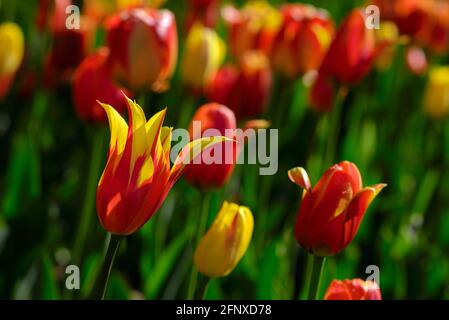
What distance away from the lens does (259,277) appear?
1286 mm

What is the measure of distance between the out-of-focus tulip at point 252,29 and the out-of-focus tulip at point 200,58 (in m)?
0.15

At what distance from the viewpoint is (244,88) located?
1543mm

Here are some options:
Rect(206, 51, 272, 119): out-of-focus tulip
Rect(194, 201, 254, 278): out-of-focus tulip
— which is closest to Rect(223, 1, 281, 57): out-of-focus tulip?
Rect(206, 51, 272, 119): out-of-focus tulip

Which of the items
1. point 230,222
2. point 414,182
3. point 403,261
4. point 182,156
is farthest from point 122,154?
point 414,182

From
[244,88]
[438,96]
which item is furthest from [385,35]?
[244,88]

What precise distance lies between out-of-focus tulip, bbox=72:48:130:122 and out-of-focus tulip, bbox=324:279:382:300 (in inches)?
22.4

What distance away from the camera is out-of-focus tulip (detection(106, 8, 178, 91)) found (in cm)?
129

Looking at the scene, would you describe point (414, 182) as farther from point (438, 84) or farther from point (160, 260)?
point (160, 260)

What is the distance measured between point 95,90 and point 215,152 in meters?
0.35

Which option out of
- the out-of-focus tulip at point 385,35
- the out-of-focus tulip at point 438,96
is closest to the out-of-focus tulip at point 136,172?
the out-of-focus tulip at point 385,35

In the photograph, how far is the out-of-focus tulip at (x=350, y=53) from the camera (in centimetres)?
140

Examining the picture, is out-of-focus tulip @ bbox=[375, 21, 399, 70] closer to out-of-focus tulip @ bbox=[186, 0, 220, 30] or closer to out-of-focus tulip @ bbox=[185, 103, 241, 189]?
out-of-focus tulip @ bbox=[186, 0, 220, 30]

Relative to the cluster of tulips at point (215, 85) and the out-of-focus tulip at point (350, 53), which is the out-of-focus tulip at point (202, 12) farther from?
the out-of-focus tulip at point (350, 53)

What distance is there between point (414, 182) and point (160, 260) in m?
0.79
